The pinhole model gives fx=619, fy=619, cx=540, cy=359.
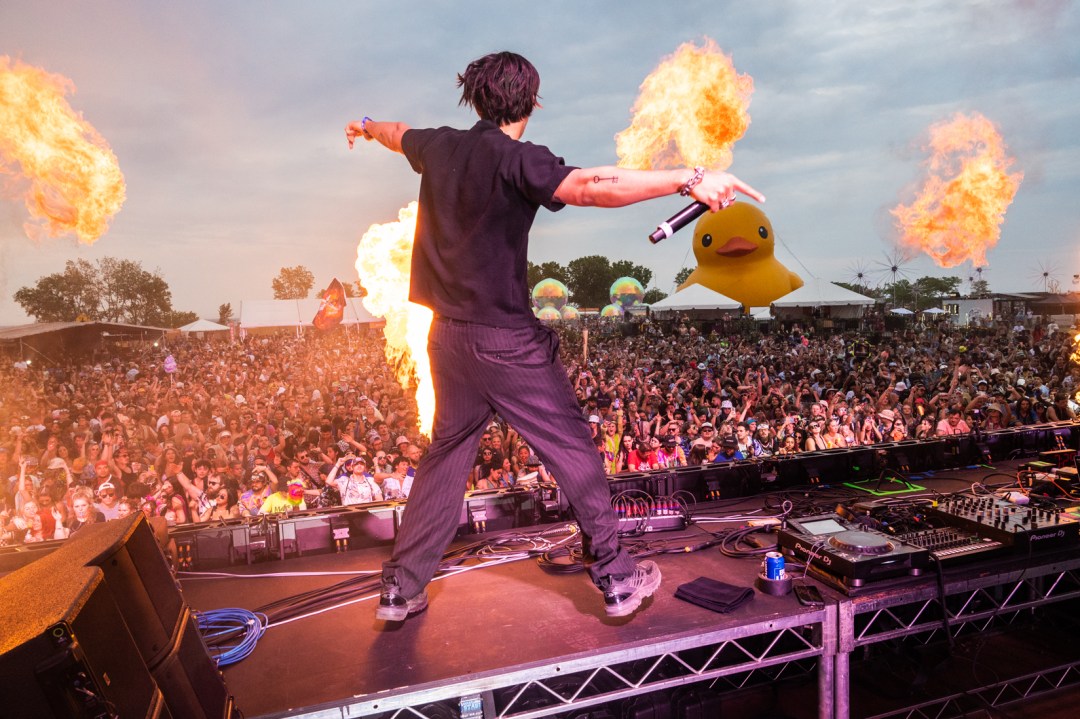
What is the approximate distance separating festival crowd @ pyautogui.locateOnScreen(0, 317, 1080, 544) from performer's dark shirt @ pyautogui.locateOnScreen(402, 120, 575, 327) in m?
2.11

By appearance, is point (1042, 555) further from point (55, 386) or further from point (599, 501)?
point (55, 386)

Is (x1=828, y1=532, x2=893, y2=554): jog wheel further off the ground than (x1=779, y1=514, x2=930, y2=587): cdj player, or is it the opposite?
(x1=828, y1=532, x2=893, y2=554): jog wheel

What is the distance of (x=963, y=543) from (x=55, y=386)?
13.0m

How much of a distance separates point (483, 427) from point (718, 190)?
985mm

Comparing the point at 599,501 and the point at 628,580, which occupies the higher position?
the point at 599,501

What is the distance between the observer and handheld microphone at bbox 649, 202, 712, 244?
1495 millimetres

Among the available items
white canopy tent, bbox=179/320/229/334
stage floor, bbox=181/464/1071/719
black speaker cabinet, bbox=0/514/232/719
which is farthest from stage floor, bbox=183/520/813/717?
white canopy tent, bbox=179/320/229/334

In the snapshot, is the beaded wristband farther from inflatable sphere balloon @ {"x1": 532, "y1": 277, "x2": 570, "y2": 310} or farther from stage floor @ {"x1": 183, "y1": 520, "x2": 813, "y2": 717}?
inflatable sphere balloon @ {"x1": 532, "y1": 277, "x2": 570, "y2": 310}

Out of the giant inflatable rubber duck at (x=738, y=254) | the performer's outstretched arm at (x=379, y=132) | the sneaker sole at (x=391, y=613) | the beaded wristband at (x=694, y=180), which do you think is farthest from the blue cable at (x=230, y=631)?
the giant inflatable rubber duck at (x=738, y=254)

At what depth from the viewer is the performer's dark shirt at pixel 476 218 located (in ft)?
5.33

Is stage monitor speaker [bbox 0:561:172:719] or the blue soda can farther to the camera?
the blue soda can

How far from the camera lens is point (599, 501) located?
1.85m

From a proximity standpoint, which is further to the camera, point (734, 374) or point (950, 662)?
point (734, 374)

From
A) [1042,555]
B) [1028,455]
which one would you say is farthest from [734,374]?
[1042,555]
